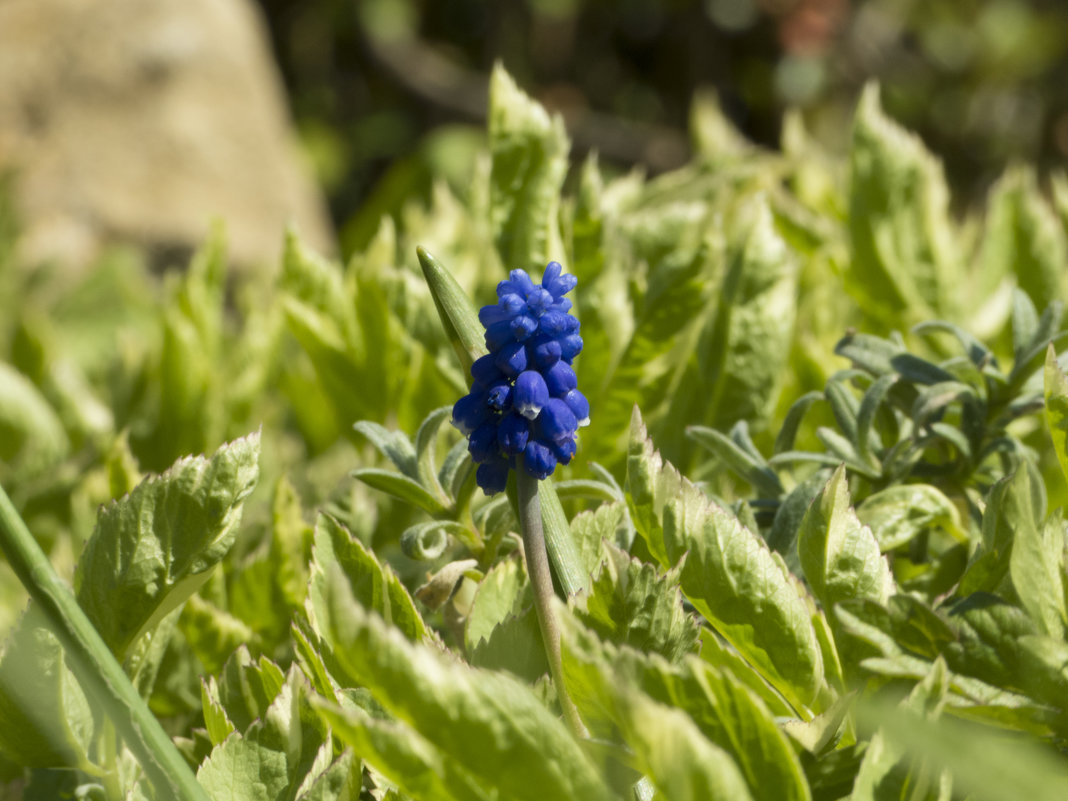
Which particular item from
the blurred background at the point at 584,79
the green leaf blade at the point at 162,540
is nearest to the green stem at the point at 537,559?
the green leaf blade at the point at 162,540

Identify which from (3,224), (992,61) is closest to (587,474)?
(3,224)

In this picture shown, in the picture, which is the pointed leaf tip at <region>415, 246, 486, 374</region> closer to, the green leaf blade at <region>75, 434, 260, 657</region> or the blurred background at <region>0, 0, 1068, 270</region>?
the green leaf blade at <region>75, 434, 260, 657</region>

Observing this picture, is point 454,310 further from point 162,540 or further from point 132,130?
point 132,130

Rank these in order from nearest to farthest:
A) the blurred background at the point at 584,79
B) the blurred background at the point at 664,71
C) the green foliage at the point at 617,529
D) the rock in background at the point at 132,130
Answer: the green foliage at the point at 617,529 → the rock in background at the point at 132,130 → the blurred background at the point at 584,79 → the blurred background at the point at 664,71

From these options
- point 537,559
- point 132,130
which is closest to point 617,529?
point 537,559

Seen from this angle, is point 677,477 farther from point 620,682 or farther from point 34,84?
point 34,84

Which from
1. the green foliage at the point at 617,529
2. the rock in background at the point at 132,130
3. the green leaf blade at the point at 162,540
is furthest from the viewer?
the rock in background at the point at 132,130

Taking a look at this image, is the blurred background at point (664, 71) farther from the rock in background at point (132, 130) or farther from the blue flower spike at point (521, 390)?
the blue flower spike at point (521, 390)

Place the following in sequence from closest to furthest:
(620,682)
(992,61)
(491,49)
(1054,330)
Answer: (620,682) < (1054,330) < (992,61) < (491,49)
